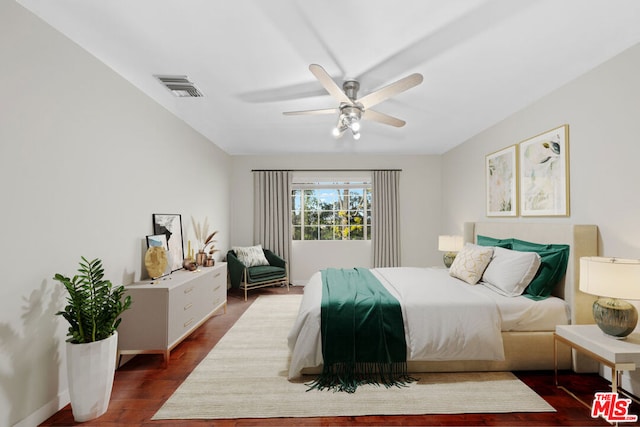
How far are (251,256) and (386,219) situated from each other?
2546 millimetres

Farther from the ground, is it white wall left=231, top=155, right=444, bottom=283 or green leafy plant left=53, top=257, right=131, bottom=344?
white wall left=231, top=155, right=444, bottom=283

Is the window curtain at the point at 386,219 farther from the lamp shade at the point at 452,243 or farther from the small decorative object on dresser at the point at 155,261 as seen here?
the small decorative object on dresser at the point at 155,261

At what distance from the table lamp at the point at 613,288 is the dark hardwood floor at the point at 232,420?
0.58 meters

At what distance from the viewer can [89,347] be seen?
180 cm

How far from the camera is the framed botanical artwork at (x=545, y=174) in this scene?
8.80 feet

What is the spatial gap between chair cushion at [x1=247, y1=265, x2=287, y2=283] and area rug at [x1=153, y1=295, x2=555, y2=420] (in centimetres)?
202

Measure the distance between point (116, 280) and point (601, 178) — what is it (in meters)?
4.09

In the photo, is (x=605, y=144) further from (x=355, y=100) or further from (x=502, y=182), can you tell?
(x=355, y=100)

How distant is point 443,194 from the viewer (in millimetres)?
5441

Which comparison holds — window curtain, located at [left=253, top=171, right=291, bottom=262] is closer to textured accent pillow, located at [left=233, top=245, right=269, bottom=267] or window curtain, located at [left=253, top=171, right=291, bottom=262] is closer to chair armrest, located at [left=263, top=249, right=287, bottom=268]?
chair armrest, located at [left=263, top=249, right=287, bottom=268]

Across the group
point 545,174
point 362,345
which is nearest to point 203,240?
point 362,345

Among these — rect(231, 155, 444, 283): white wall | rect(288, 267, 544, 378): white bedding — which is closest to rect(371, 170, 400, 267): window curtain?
rect(231, 155, 444, 283): white wall

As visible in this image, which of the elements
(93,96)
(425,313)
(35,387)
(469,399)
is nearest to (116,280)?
(35,387)

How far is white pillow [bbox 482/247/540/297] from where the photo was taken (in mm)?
2580
